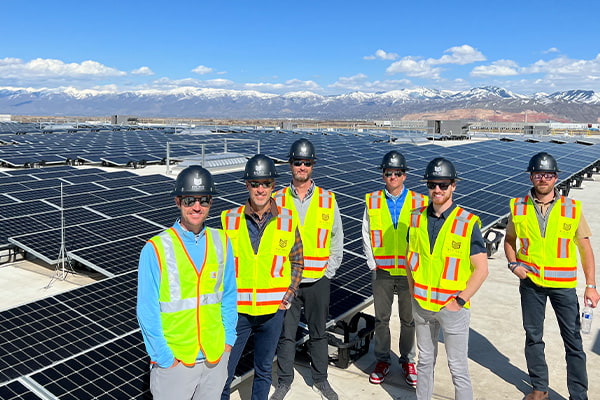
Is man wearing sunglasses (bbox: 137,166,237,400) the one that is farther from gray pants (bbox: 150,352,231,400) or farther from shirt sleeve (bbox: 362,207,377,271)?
shirt sleeve (bbox: 362,207,377,271)

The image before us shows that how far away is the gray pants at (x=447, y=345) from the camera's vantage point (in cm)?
540

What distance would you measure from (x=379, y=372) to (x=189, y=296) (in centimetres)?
416

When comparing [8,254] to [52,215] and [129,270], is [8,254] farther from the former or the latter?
[129,270]

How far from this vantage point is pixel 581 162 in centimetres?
3014

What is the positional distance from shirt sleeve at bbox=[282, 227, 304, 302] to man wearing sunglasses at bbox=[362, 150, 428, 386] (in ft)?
4.66

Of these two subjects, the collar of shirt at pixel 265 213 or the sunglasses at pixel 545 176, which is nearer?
the collar of shirt at pixel 265 213

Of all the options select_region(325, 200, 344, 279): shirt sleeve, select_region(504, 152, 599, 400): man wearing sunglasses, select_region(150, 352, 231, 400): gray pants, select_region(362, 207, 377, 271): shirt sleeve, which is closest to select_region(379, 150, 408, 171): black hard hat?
select_region(362, 207, 377, 271): shirt sleeve

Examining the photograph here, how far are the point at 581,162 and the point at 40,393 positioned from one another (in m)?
33.0

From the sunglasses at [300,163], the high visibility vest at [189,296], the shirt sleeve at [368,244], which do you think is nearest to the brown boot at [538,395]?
the shirt sleeve at [368,244]

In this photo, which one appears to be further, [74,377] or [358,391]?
[358,391]

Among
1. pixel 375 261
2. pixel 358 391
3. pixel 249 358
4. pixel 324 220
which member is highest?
pixel 324 220

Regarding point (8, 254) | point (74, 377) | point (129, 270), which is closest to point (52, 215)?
point (8, 254)

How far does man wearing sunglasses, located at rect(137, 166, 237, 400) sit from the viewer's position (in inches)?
146

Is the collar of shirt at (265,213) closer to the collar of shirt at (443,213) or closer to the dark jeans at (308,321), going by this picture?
the dark jeans at (308,321)
